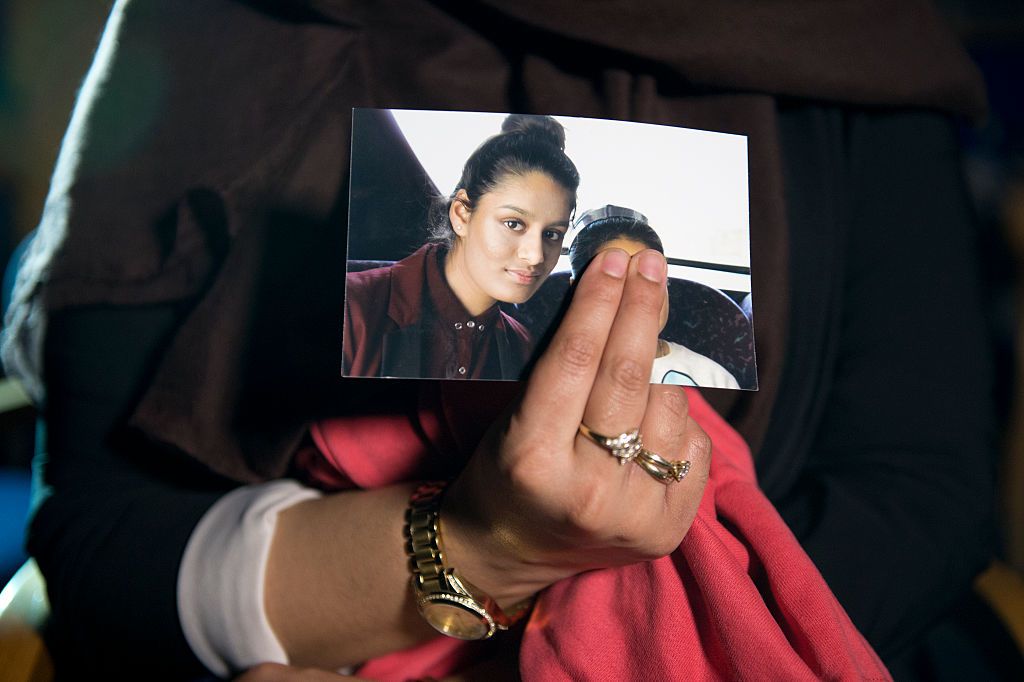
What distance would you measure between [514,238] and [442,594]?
0.82 ft

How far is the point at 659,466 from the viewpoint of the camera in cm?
43

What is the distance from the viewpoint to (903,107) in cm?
77

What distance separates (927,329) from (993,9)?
75.2 inches

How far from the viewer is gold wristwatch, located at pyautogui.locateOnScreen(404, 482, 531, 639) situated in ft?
1.61

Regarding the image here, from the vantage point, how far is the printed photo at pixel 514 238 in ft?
1.42

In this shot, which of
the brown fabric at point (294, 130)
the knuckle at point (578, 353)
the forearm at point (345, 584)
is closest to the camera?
the knuckle at point (578, 353)

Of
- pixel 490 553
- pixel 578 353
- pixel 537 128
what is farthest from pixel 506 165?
pixel 490 553

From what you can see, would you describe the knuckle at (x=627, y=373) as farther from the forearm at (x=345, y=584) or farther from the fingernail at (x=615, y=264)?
the forearm at (x=345, y=584)

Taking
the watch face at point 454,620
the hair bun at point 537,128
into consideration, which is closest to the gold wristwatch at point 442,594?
the watch face at point 454,620

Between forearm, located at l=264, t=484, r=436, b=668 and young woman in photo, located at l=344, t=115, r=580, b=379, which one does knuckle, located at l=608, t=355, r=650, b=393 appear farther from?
forearm, located at l=264, t=484, r=436, b=668

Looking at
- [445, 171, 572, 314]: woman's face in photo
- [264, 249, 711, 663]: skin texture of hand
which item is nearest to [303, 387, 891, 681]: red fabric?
[264, 249, 711, 663]: skin texture of hand

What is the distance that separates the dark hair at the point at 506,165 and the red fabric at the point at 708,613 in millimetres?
159

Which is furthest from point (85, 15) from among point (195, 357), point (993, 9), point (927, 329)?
point (993, 9)

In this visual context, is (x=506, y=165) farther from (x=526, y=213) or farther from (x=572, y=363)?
(x=572, y=363)
